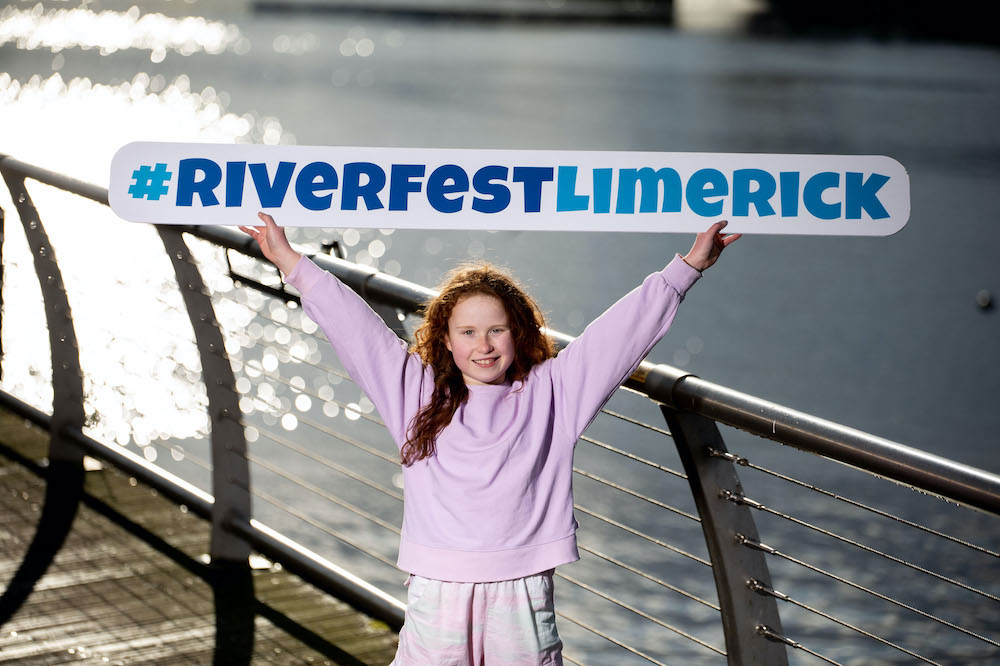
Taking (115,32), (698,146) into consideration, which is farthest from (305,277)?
(115,32)

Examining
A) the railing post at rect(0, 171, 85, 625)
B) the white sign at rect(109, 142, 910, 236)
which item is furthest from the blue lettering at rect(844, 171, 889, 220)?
the railing post at rect(0, 171, 85, 625)

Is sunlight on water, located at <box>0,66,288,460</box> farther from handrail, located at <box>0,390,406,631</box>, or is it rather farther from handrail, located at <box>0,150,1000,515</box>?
handrail, located at <box>0,150,1000,515</box>

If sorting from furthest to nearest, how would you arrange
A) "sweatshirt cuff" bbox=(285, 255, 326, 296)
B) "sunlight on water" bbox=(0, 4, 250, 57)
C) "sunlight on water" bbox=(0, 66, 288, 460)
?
"sunlight on water" bbox=(0, 4, 250, 57), "sunlight on water" bbox=(0, 66, 288, 460), "sweatshirt cuff" bbox=(285, 255, 326, 296)

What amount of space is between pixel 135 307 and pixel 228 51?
77252mm

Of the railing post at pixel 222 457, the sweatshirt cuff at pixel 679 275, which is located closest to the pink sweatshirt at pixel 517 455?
the sweatshirt cuff at pixel 679 275

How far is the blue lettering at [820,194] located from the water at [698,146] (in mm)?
2327

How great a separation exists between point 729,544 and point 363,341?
881mm

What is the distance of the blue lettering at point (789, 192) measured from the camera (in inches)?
93.6

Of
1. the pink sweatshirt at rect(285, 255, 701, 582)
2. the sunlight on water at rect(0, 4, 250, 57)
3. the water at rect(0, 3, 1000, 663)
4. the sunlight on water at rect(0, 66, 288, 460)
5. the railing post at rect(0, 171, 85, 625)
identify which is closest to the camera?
the pink sweatshirt at rect(285, 255, 701, 582)

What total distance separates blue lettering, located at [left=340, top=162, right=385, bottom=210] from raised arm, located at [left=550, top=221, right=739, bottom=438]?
47 centimetres

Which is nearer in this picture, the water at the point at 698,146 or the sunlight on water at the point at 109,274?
the sunlight on water at the point at 109,274

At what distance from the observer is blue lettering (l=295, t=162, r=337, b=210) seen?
8.02ft

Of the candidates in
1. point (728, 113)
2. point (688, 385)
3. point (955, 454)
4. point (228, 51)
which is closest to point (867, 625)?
point (955, 454)

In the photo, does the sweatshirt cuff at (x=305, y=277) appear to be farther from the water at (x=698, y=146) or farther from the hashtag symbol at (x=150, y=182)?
the water at (x=698, y=146)
